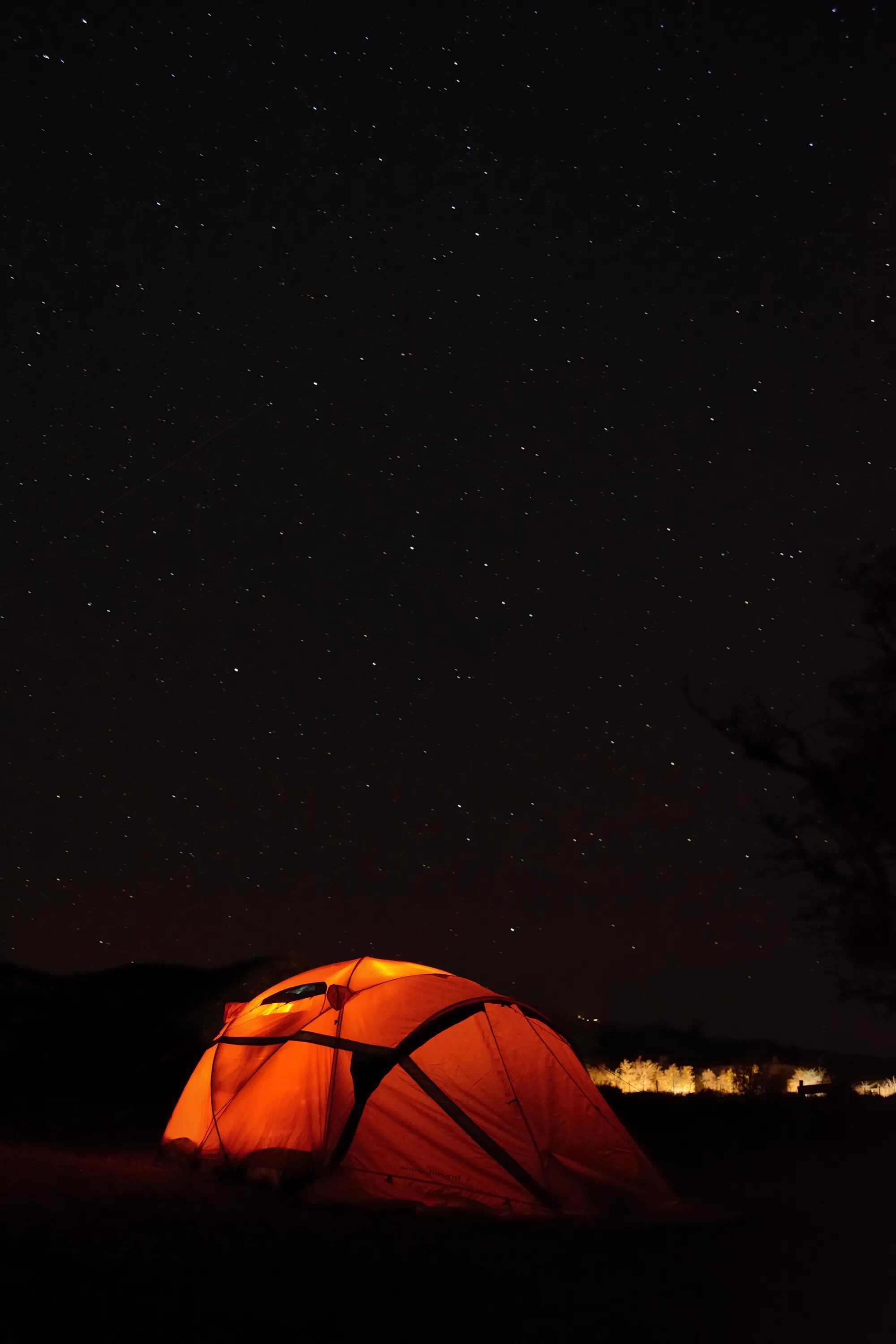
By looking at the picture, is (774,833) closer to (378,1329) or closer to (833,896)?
(833,896)

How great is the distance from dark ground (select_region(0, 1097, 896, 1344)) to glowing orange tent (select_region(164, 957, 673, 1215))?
479 mm

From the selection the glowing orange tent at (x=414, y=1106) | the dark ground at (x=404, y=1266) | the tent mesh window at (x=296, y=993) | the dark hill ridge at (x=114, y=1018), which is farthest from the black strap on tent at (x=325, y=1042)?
the dark hill ridge at (x=114, y=1018)

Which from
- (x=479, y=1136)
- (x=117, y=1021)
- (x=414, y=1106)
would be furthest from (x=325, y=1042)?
(x=117, y=1021)

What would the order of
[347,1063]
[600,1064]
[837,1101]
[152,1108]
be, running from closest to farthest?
[347,1063]
[152,1108]
[837,1101]
[600,1064]

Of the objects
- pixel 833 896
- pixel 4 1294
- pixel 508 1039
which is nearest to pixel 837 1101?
pixel 833 896

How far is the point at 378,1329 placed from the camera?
4895 mm

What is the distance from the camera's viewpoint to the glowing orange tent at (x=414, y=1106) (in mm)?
8250

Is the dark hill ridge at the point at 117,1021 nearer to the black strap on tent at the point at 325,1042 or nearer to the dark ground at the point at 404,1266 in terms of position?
the black strap on tent at the point at 325,1042

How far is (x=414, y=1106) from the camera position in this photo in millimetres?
8578

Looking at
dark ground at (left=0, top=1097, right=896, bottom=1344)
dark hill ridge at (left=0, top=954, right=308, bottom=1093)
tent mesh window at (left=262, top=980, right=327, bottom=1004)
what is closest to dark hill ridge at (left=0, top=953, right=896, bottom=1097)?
dark hill ridge at (left=0, top=954, right=308, bottom=1093)

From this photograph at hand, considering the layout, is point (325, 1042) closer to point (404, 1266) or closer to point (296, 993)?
point (296, 993)

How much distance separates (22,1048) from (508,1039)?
42.5 feet

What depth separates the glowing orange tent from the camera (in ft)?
27.1

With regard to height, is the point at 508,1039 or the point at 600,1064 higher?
the point at 508,1039
